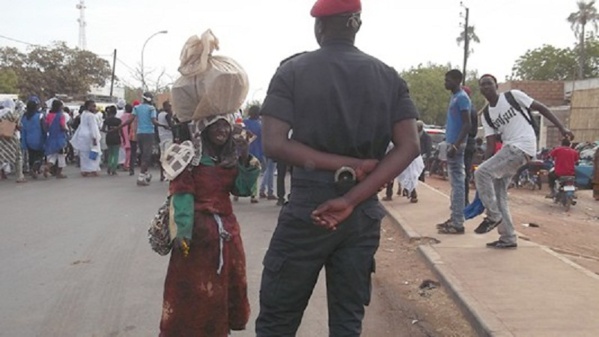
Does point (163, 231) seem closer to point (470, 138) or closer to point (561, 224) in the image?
point (470, 138)

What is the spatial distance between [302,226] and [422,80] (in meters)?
71.1

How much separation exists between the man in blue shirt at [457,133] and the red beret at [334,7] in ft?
15.3

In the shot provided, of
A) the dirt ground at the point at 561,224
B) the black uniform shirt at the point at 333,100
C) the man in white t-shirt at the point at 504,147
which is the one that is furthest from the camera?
the dirt ground at the point at 561,224

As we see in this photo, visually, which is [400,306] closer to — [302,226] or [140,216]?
[302,226]

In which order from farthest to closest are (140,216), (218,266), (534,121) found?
(140,216), (534,121), (218,266)

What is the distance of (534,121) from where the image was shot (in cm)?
642

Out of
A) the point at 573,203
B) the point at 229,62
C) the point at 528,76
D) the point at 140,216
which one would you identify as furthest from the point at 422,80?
the point at 229,62

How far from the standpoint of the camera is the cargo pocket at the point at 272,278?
2693 millimetres

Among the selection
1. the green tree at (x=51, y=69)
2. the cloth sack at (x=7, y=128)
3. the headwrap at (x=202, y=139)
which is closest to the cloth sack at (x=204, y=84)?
the headwrap at (x=202, y=139)

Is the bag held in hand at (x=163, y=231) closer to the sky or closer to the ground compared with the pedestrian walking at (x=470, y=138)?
closer to the ground

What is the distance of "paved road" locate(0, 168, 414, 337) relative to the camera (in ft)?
14.8

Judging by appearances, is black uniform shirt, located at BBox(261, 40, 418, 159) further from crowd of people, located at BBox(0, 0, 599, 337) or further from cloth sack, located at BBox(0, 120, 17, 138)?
cloth sack, located at BBox(0, 120, 17, 138)

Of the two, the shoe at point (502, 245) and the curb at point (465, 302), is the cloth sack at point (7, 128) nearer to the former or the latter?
the curb at point (465, 302)

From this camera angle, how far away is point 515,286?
206 inches
